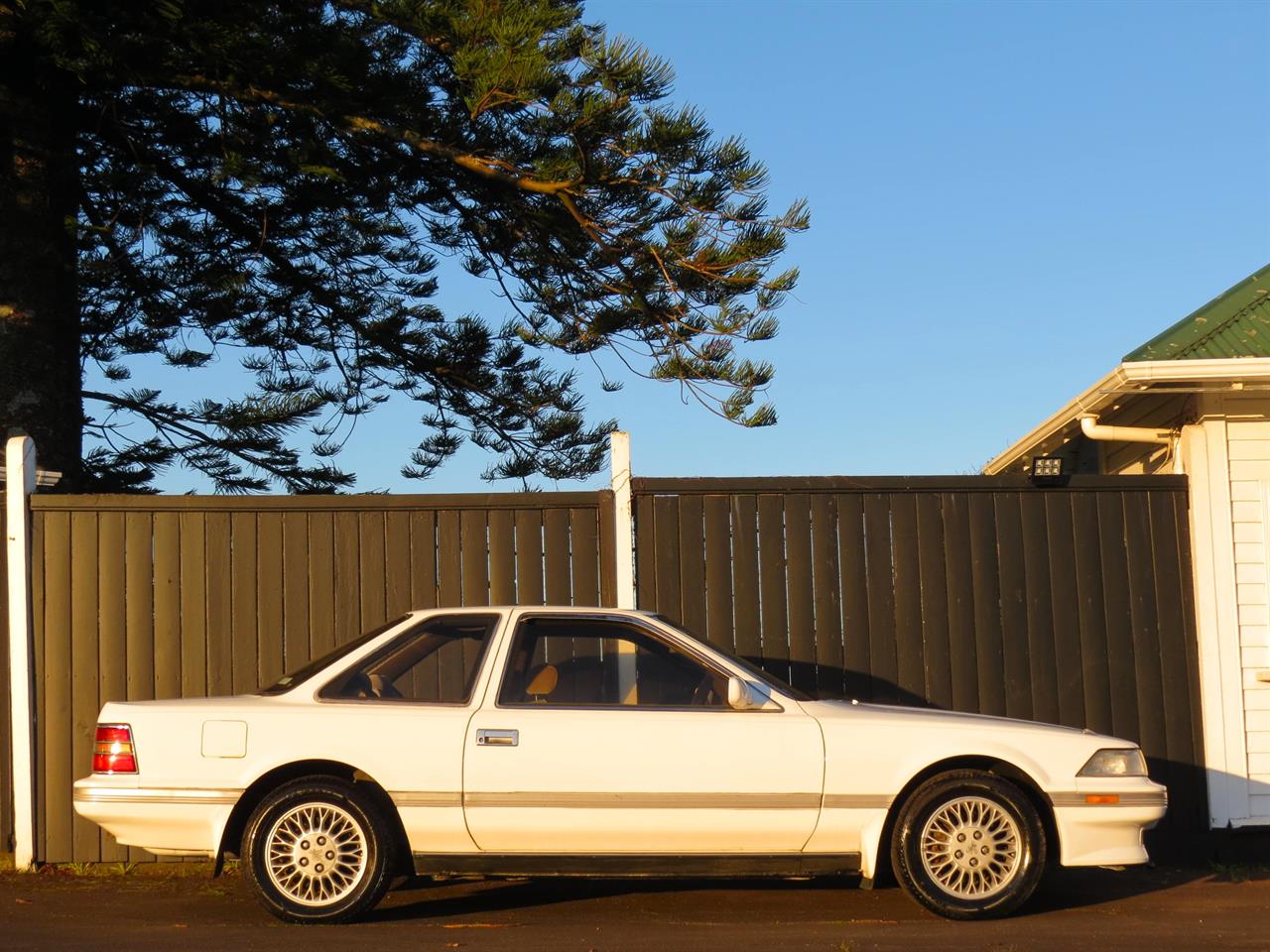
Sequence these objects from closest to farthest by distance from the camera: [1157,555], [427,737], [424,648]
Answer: [427,737], [424,648], [1157,555]

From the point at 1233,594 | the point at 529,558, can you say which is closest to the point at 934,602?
the point at 1233,594

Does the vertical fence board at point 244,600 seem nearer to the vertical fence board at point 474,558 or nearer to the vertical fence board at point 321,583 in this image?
the vertical fence board at point 321,583

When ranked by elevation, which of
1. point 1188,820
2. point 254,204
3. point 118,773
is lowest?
point 1188,820

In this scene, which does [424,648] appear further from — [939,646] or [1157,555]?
[1157,555]

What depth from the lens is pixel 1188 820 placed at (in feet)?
28.6

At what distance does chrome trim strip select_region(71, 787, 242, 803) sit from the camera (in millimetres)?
6449

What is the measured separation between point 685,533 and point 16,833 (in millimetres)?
4256

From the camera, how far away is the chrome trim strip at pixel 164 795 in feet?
21.2

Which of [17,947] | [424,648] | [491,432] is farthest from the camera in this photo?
[491,432]

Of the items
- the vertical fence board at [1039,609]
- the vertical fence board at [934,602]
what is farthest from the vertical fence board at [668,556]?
the vertical fence board at [1039,609]

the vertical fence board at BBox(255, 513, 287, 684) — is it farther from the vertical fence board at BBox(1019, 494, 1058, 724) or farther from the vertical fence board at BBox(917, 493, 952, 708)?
the vertical fence board at BBox(1019, 494, 1058, 724)

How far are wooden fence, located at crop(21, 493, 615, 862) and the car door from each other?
2.05m

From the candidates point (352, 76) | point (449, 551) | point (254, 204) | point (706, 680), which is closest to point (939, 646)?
point (706, 680)

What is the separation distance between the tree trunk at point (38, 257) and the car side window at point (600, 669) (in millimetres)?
6347
